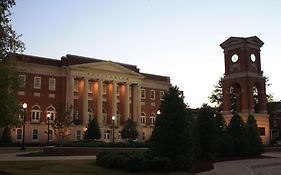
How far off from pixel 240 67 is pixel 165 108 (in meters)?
37.6

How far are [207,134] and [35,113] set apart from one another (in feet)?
136

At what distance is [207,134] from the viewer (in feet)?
105

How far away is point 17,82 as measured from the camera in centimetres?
1898

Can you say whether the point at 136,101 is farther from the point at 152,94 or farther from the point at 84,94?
the point at 84,94

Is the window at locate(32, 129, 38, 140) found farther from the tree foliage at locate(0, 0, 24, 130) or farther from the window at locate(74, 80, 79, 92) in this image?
the tree foliage at locate(0, 0, 24, 130)

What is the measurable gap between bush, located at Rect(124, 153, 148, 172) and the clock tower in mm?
40050

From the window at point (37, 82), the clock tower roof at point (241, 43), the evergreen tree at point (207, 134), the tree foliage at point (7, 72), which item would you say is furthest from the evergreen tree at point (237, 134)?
the window at point (37, 82)

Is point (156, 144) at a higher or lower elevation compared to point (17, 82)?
lower

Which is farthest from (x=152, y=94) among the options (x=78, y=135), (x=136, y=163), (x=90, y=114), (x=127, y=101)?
(x=136, y=163)

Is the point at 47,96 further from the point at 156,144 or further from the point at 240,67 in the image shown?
the point at 156,144

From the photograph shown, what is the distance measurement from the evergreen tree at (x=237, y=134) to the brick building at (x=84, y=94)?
33.7 meters

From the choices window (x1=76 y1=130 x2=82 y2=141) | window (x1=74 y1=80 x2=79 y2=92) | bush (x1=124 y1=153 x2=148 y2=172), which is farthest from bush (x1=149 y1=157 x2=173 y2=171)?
window (x1=74 y1=80 x2=79 y2=92)

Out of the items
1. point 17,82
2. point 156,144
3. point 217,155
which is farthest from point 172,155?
point 217,155

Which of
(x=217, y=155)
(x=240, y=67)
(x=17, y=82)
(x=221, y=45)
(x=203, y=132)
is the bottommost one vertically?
(x=217, y=155)
